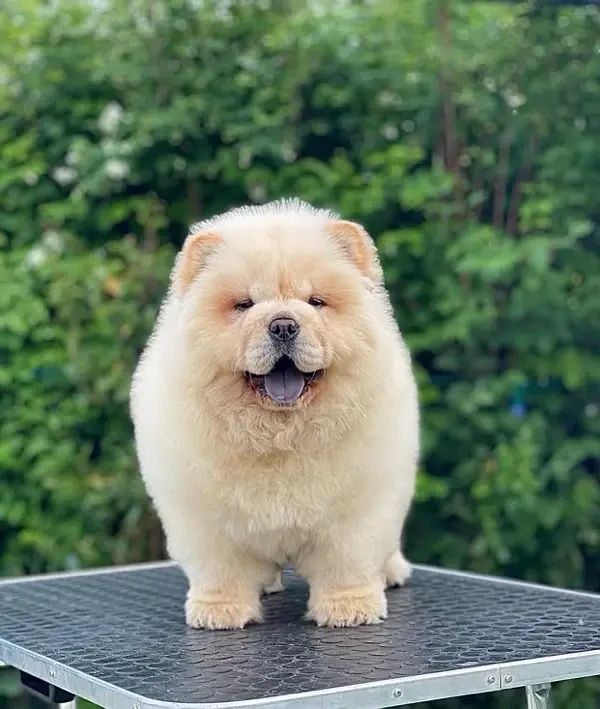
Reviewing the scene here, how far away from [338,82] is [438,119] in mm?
400

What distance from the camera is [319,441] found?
2.28 metres

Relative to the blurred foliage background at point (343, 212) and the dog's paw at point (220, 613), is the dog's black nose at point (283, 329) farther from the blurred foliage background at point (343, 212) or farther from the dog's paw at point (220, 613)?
the blurred foliage background at point (343, 212)

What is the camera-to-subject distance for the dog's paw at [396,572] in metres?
2.88

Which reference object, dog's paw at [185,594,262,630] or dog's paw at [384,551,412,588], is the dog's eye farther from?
dog's paw at [384,551,412,588]

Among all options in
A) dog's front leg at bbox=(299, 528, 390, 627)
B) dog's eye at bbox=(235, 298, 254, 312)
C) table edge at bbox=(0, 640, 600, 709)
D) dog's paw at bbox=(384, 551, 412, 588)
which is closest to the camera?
table edge at bbox=(0, 640, 600, 709)

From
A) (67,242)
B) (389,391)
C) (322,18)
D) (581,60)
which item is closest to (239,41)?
(322,18)

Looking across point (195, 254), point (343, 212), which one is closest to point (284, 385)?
point (195, 254)

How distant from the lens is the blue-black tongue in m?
2.21

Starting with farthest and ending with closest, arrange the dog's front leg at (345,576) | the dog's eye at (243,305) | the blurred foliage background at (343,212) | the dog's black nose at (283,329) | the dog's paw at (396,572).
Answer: the blurred foliage background at (343,212)
the dog's paw at (396,572)
the dog's front leg at (345,576)
the dog's eye at (243,305)
the dog's black nose at (283,329)

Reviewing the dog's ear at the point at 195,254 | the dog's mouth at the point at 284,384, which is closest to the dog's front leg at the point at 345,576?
the dog's mouth at the point at 284,384

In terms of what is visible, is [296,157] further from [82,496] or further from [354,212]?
[82,496]

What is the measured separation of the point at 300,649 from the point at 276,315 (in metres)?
0.64

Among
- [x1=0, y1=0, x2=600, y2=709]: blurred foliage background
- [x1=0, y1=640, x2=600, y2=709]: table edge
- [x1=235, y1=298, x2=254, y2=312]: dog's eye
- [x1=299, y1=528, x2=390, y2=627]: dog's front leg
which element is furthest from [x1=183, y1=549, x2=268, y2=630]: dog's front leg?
[x1=0, y1=0, x2=600, y2=709]: blurred foliage background

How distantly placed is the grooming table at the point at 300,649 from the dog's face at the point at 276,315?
489 millimetres
